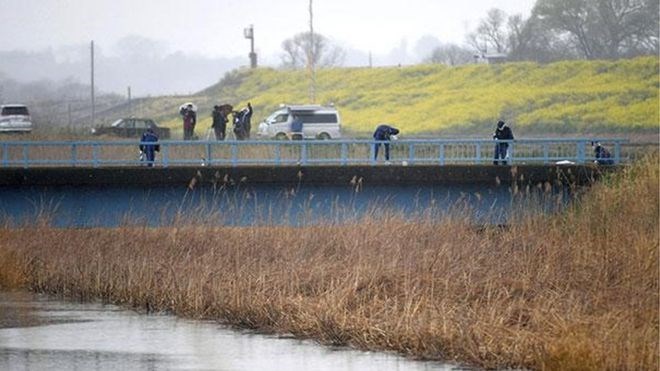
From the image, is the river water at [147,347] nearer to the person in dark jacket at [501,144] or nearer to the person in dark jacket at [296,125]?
the person in dark jacket at [501,144]

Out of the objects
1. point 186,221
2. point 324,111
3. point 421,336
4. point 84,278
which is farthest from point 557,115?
point 421,336

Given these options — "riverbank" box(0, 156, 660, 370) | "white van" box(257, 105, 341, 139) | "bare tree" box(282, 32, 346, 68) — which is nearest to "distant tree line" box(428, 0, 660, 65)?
"bare tree" box(282, 32, 346, 68)

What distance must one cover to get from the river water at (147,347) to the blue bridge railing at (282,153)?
11.9 metres

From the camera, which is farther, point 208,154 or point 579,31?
point 579,31

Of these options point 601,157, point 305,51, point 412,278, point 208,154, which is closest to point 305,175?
point 208,154

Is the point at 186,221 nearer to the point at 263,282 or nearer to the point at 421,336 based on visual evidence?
the point at 263,282

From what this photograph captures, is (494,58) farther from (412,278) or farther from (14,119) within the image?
(412,278)

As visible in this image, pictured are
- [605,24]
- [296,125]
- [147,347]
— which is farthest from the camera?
[605,24]

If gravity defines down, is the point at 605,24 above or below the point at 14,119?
above

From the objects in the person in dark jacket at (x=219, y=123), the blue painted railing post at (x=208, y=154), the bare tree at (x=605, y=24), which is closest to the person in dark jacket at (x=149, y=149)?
the blue painted railing post at (x=208, y=154)

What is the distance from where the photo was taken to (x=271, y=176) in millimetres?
36719

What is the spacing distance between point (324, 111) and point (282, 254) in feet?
121

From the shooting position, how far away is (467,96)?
278ft

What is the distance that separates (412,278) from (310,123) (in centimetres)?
3948
